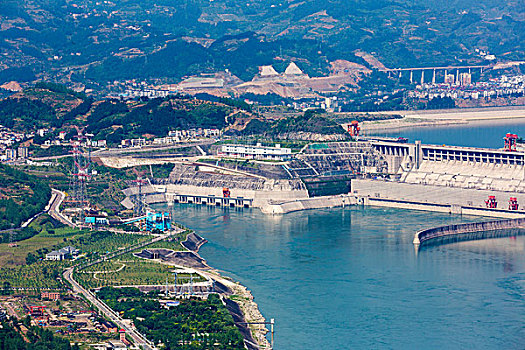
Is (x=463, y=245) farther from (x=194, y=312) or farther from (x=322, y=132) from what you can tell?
(x=322, y=132)

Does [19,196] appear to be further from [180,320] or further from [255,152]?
[180,320]

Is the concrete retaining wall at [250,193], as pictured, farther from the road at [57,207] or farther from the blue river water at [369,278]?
the road at [57,207]

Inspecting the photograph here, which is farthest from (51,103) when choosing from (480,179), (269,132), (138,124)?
(480,179)

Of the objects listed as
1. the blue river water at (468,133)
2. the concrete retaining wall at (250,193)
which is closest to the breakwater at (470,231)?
the concrete retaining wall at (250,193)

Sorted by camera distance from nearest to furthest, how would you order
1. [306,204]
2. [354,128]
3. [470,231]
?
1. [470,231]
2. [306,204]
3. [354,128]

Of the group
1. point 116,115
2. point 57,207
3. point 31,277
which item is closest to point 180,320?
point 31,277
